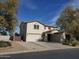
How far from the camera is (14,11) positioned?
44.6 m

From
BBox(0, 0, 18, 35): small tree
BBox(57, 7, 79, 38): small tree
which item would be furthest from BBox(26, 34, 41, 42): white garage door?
BBox(0, 0, 18, 35): small tree

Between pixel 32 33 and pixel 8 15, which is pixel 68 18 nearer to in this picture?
pixel 32 33

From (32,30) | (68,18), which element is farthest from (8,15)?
(68,18)

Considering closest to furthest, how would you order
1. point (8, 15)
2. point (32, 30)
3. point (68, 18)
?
point (8, 15) < point (68, 18) < point (32, 30)

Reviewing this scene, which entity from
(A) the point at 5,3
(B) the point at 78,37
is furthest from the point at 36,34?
(A) the point at 5,3

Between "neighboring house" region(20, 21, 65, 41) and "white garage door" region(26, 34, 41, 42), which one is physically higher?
"neighboring house" region(20, 21, 65, 41)

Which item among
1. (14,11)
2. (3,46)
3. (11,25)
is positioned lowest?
(3,46)

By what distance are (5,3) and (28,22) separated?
74.6ft

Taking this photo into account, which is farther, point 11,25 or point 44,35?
point 44,35

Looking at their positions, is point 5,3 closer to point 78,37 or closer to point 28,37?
point 28,37

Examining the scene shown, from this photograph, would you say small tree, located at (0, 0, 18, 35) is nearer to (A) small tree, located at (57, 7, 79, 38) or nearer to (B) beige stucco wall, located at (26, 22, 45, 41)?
(B) beige stucco wall, located at (26, 22, 45, 41)

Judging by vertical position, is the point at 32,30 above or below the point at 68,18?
below

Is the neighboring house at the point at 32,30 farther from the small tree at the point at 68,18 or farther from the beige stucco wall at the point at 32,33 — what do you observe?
the small tree at the point at 68,18

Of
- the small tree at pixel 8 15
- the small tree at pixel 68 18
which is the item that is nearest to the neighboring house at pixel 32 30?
the small tree at pixel 68 18
